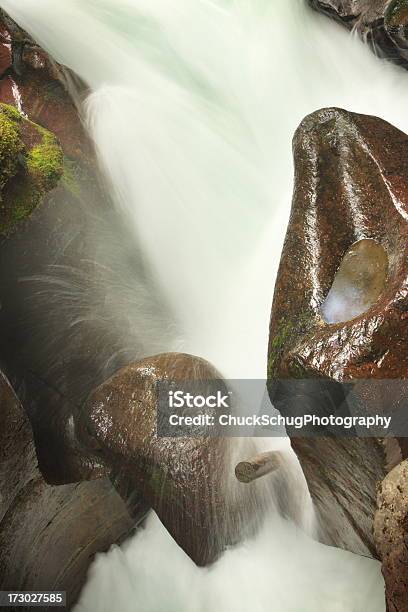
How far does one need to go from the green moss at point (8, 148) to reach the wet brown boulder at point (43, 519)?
1615mm

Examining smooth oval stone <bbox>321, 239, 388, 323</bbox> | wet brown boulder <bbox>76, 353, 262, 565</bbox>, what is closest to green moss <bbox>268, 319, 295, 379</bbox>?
smooth oval stone <bbox>321, 239, 388, 323</bbox>

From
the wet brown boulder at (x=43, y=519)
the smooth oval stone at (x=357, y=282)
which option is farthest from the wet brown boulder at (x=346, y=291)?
A: the wet brown boulder at (x=43, y=519)

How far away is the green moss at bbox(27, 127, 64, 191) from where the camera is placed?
13.6 feet

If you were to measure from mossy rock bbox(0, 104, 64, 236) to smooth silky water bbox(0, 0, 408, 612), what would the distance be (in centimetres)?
107

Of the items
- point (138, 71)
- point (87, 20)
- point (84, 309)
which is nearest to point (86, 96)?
point (138, 71)

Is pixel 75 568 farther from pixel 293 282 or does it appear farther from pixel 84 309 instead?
pixel 293 282

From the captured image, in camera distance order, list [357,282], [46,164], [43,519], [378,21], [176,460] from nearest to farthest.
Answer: [357,282] < [176,460] < [46,164] < [43,519] < [378,21]

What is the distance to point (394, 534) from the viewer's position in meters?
2.09

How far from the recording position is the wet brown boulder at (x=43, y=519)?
13.5 feet

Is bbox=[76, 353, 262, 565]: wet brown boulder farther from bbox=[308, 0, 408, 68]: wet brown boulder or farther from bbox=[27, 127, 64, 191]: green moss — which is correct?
bbox=[308, 0, 408, 68]: wet brown boulder

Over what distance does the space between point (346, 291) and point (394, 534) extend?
1.38m

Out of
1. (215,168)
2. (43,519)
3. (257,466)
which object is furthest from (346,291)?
(215,168)

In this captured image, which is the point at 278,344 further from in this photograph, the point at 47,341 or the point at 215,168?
the point at 215,168

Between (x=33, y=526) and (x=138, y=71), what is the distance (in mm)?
5727
